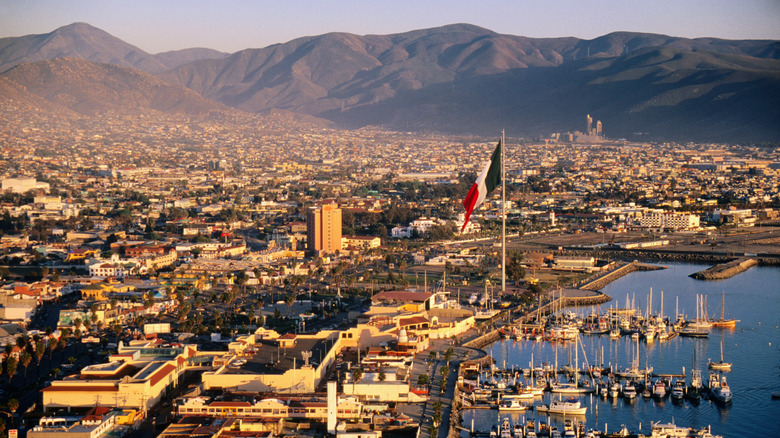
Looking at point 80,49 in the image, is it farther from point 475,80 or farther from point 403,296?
point 403,296

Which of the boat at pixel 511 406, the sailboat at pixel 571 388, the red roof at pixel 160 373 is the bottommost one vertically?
the boat at pixel 511 406

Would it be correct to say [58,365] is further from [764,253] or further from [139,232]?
[764,253]

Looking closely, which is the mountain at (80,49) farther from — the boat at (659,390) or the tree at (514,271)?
the boat at (659,390)

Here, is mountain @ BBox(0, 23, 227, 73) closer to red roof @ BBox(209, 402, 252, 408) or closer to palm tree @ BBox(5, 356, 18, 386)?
palm tree @ BBox(5, 356, 18, 386)

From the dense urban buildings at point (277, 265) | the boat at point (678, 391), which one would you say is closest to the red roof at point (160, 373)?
the dense urban buildings at point (277, 265)

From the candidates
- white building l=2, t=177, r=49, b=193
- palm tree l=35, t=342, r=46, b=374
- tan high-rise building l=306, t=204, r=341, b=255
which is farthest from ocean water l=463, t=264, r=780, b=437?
white building l=2, t=177, r=49, b=193

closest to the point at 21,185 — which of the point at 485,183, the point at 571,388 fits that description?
the point at 485,183
